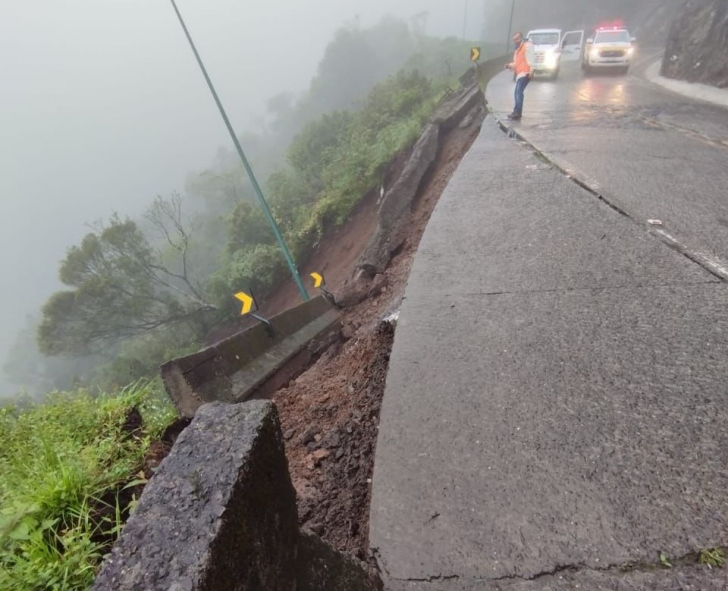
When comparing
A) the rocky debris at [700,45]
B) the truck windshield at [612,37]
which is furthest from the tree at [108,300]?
the rocky debris at [700,45]

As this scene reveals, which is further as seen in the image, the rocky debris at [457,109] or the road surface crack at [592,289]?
the rocky debris at [457,109]

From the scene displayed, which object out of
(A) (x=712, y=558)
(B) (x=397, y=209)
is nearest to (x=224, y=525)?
(A) (x=712, y=558)

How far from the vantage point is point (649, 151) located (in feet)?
21.7

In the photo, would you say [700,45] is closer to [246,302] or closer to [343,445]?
[246,302]

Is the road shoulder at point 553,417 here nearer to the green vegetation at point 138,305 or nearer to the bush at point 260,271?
the green vegetation at point 138,305

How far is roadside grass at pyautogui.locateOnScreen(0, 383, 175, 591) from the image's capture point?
60.2 inches

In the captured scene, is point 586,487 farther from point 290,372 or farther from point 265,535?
point 290,372

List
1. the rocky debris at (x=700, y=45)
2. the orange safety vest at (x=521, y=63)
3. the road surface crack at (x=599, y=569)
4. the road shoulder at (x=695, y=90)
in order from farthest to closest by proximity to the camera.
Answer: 1. the rocky debris at (x=700, y=45)
2. the road shoulder at (x=695, y=90)
3. the orange safety vest at (x=521, y=63)
4. the road surface crack at (x=599, y=569)

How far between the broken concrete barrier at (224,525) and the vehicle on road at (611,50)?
21964mm

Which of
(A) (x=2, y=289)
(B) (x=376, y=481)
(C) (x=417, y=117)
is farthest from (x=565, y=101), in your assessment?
(A) (x=2, y=289)

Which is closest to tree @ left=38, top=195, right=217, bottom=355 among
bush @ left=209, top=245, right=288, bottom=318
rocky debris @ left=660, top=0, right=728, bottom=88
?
bush @ left=209, top=245, right=288, bottom=318

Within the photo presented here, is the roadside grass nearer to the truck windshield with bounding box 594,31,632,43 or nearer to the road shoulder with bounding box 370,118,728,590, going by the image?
the road shoulder with bounding box 370,118,728,590

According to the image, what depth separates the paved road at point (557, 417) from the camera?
69.3 inches

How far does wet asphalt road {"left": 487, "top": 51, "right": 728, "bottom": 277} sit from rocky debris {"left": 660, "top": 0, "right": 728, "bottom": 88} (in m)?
1.69
